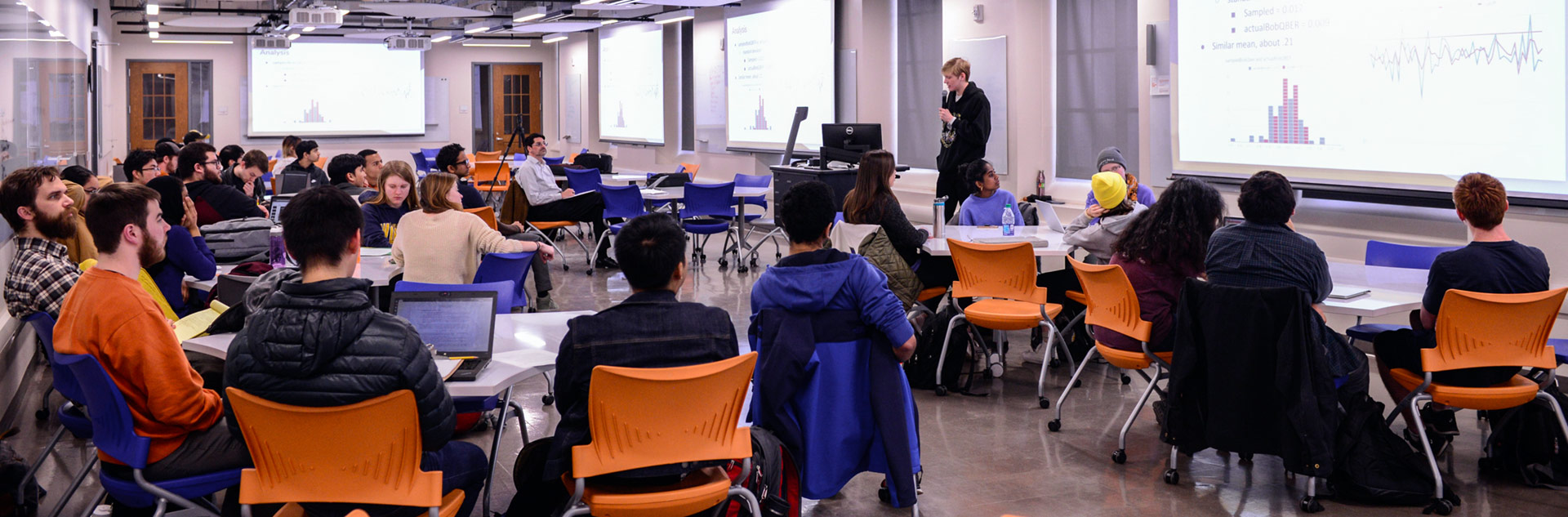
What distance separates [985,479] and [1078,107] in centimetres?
583

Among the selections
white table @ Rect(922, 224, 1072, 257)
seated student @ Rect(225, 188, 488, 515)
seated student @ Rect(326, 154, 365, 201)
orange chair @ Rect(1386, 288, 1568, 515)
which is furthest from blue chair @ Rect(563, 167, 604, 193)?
seated student @ Rect(225, 188, 488, 515)

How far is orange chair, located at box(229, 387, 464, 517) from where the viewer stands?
2.43 metres

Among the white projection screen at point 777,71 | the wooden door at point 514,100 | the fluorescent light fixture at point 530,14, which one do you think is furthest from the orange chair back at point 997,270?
the wooden door at point 514,100

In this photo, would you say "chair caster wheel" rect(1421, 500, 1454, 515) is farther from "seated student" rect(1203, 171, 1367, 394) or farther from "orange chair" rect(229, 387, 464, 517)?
"orange chair" rect(229, 387, 464, 517)

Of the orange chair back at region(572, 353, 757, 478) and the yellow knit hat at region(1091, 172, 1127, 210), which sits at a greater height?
the yellow knit hat at region(1091, 172, 1127, 210)

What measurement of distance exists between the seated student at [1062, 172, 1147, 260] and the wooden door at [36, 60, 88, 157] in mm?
6062

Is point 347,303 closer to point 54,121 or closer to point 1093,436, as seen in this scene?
point 1093,436

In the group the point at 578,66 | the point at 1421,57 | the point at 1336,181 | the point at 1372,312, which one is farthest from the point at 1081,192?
the point at 578,66

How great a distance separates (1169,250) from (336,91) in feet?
62.1

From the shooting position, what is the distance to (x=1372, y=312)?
12.9 ft

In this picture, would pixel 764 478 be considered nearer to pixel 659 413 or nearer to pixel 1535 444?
pixel 659 413

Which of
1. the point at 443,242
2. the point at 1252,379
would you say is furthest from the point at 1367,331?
the point at 443,242

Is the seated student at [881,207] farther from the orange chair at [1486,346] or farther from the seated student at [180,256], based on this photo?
the seated student at [180,256]

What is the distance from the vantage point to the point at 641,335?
107 inches
